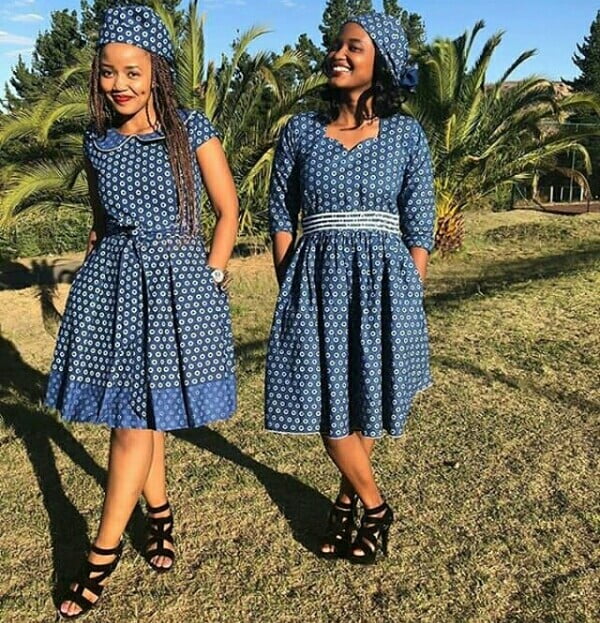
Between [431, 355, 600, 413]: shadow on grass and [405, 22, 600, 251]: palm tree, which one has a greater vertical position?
[405, 22, 600, 251]: palm tree

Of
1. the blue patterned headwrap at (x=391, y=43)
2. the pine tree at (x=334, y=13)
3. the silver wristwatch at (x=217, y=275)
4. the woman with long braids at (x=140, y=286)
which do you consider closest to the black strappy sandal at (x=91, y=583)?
the woman with long braids at (x=140, y=286)

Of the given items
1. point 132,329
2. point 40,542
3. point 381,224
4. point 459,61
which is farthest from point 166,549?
point 459,61

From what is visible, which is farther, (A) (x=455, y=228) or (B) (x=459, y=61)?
(A) (x=455, y=228)

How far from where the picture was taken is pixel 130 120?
2389mm

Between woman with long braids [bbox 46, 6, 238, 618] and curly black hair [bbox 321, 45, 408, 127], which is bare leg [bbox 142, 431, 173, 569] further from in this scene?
curly black hair [bbox 321, 45, 408, 127]

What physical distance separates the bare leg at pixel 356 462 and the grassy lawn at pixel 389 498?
26 cm

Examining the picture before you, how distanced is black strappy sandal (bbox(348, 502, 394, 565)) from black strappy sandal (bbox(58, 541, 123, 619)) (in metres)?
0.81

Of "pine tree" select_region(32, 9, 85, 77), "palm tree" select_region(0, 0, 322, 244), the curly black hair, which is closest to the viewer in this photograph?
the curly black hair

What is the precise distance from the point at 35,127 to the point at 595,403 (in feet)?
19.3

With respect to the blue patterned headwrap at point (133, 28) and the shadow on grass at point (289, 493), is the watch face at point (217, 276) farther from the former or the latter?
the shadow on grass at point (289, 493)

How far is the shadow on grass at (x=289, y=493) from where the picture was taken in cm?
293

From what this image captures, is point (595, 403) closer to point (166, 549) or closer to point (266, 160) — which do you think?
point (166, 549)

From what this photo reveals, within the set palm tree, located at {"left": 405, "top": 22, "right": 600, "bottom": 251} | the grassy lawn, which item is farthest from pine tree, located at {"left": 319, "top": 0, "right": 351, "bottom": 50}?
the grassy lawn

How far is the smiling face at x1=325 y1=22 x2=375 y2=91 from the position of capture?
2.33 meters
